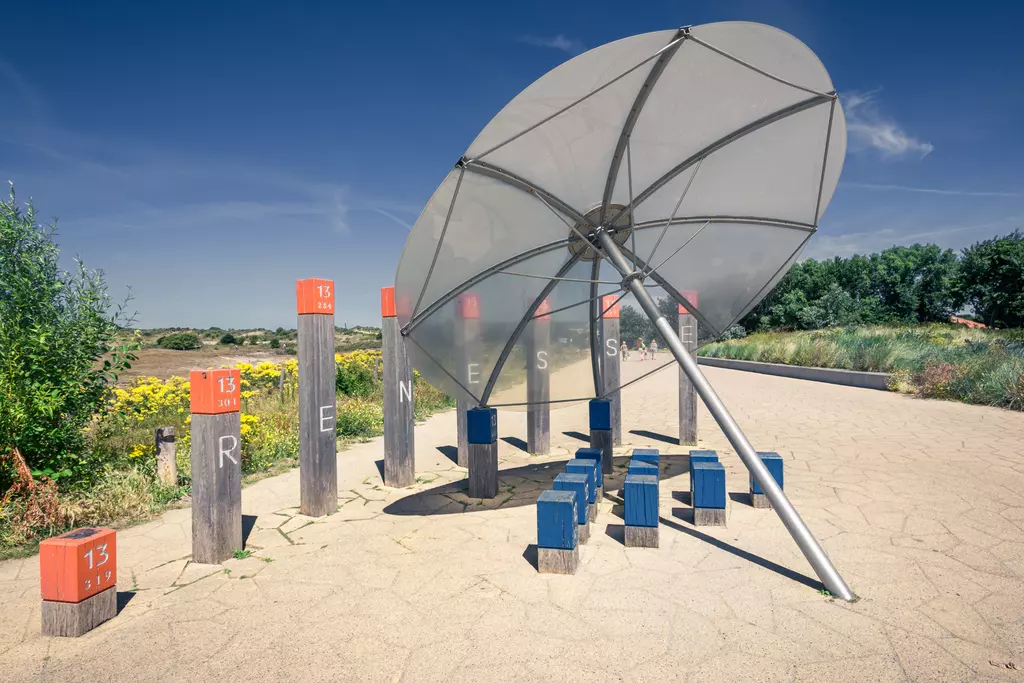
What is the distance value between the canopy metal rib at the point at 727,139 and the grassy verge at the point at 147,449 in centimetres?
570

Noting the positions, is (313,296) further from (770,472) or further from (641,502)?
(770,472)

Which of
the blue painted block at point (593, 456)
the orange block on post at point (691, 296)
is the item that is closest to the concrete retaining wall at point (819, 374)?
the orange block on post at point (691, 296)

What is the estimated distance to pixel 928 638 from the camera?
9.86 feet

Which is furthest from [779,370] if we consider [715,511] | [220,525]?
[220,525]

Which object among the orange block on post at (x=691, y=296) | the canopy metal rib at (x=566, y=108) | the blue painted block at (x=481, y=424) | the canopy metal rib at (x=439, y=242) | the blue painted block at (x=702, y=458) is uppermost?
the canopy metal rib at (x=566, y=108)

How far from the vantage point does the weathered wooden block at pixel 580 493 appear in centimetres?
446

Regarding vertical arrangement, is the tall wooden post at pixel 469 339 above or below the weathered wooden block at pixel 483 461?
above

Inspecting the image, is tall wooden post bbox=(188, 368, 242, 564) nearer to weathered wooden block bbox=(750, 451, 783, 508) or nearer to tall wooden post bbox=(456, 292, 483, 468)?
tall wooden post bbox=(456, 292, 483, 468)

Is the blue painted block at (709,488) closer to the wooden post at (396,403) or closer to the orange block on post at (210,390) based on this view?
the wooden post at (396,403)

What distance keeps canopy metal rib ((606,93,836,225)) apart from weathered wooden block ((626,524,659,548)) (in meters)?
2.65

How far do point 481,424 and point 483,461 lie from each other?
1.53 feet

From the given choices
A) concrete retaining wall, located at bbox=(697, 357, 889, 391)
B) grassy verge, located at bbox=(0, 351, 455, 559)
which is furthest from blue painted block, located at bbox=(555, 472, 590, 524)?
concrete retaining wall, located at bbox=(697, 357, 889, 391)

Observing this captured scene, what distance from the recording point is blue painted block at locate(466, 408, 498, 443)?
5.84 m

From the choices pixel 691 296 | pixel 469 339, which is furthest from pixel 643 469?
pixel 691 296
